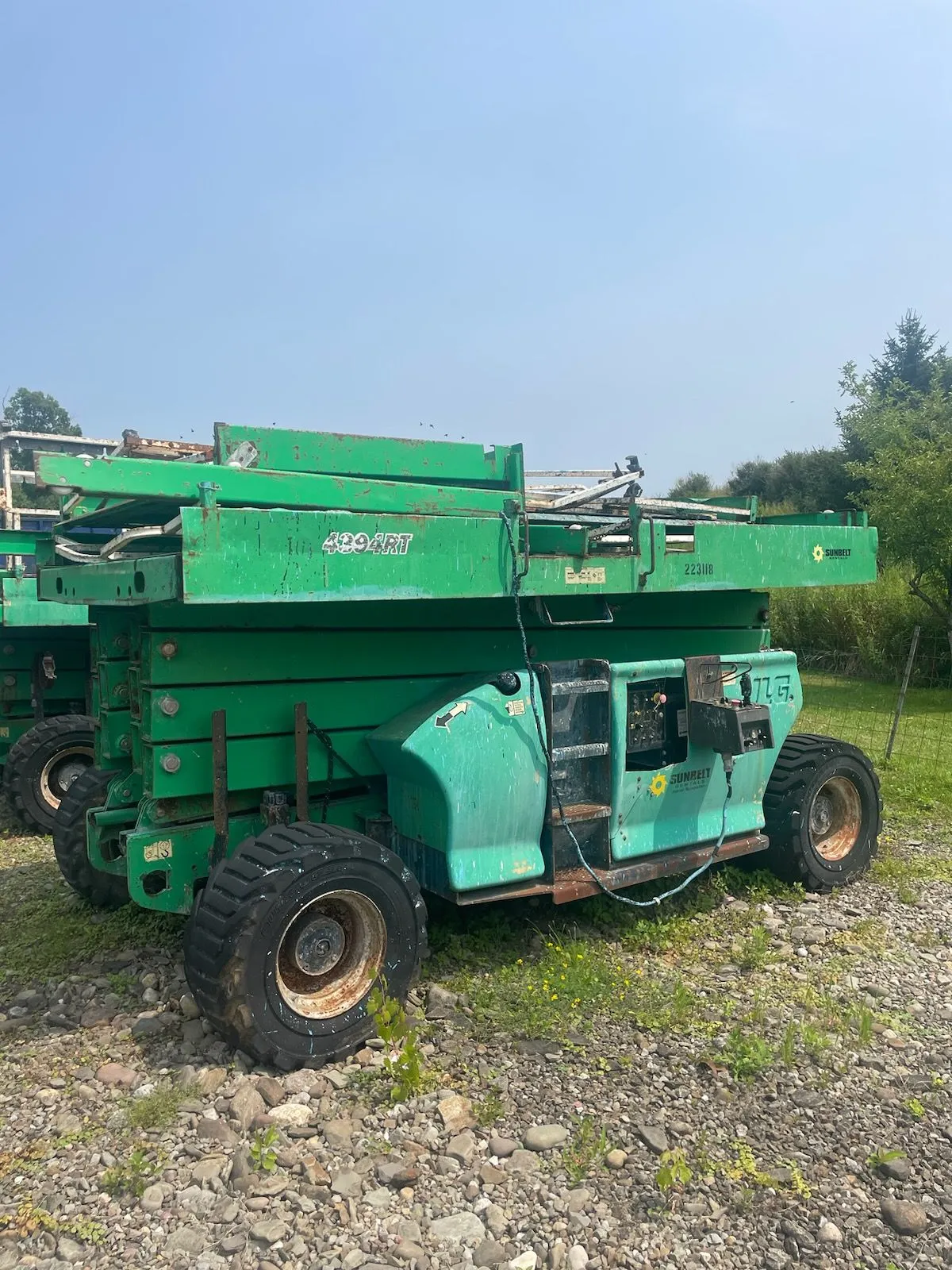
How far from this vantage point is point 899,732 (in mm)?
10469

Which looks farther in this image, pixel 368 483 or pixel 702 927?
pixel 702 927

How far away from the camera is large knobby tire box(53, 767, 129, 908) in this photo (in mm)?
4855

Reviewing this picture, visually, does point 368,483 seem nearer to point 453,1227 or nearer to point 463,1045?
point 463,1045

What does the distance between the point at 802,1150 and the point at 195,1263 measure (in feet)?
5.96

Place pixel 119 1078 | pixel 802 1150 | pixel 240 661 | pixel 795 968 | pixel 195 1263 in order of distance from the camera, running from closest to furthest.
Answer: pixel 195 1263 → pixel 802 1150 → pixel 119 1078 → pixel 240 661 → pixel 795 968

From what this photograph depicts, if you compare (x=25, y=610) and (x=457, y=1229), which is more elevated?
(x=25, y=610)

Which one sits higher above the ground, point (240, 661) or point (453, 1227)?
point (240, 661)

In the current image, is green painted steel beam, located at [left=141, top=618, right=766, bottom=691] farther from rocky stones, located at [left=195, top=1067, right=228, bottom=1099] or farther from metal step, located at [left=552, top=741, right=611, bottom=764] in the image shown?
rocky stones, located at [left=195, top=1067, right=228, bottom=1099]

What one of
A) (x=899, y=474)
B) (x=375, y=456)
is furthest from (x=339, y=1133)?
(x=899, y=474)

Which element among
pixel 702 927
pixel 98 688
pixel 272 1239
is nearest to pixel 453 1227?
pixel 272 1239

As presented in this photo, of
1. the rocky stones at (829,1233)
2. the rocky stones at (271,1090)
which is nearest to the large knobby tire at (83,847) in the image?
the rocky stones at (271,1090)

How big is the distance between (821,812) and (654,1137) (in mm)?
2852

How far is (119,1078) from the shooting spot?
3.34 metres

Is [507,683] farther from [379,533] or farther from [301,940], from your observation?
[301,940]
